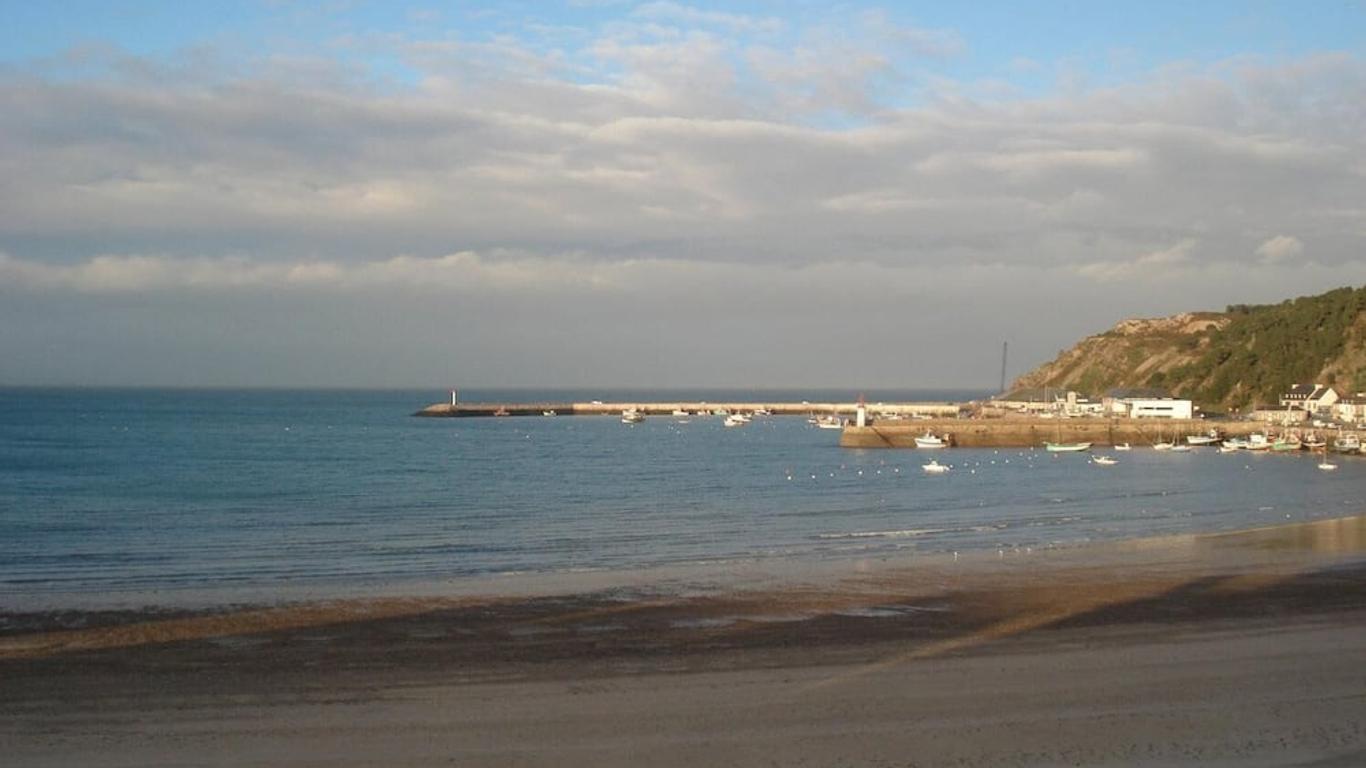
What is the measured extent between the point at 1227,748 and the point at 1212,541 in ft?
74.8

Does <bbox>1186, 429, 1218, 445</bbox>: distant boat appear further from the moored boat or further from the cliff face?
the cliff face

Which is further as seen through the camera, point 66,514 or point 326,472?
point 326,472

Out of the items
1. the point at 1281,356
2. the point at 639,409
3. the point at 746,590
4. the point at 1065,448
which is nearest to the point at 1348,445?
the point at 1065,448

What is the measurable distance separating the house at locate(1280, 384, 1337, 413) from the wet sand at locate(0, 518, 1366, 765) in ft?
335

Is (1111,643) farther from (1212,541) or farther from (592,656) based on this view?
(1212,541)

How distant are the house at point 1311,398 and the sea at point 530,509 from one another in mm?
33655

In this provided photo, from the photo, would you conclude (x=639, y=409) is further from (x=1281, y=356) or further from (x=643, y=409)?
(x=1281, y=356)

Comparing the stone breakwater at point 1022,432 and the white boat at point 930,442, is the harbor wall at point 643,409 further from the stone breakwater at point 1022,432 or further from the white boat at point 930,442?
the white boat at point 930,442

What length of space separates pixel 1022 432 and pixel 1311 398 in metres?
38.7

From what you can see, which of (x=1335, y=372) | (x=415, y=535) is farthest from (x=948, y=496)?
(x=1335, y=372)

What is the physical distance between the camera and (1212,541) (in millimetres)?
33906

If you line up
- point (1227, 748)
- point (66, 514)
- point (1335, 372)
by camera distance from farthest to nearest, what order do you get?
point (1335, 372) < point (66, 514) < point (1227, 748)

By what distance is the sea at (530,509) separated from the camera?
2873 centimetres

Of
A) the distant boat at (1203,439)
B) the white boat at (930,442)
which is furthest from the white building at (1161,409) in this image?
the white boat at (930,442)
